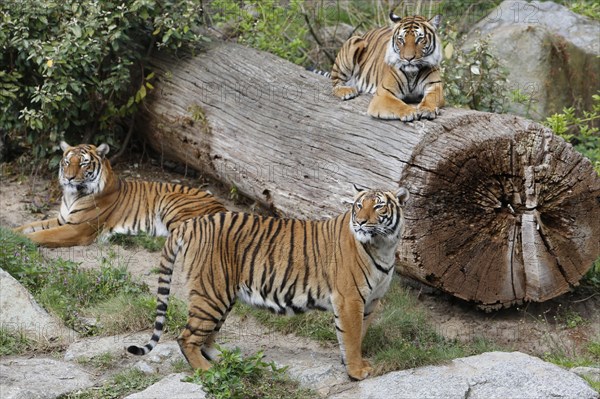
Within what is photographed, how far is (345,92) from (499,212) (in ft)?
6.45

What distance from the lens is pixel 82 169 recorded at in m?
9.05

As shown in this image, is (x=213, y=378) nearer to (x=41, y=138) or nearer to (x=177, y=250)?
(x=177, y=250)

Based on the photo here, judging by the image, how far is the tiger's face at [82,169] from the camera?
29.6ft

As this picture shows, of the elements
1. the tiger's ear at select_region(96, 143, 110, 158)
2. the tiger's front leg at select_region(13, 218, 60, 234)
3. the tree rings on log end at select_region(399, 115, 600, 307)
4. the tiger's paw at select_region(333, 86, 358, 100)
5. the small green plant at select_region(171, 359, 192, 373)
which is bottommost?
the tiger's front leg at select_region(13, 218, 60, 234)

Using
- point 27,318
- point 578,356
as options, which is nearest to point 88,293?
point 27,318

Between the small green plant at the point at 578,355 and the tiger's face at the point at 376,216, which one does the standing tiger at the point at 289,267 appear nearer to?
the tiger's face at the point at 376,216

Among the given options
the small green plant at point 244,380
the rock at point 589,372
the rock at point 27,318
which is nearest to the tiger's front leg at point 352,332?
the small green plant at point 244,380

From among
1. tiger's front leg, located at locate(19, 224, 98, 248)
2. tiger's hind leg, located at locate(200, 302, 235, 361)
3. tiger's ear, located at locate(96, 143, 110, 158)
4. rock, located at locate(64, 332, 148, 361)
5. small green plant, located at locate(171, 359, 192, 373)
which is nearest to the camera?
small green plant, located at locate(171, 359, 192, 373)

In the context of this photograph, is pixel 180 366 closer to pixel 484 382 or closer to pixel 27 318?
pixel 27 318

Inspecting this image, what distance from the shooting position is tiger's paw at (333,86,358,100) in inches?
326

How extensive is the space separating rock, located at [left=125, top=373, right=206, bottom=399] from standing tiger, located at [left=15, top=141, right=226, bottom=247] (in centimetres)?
310

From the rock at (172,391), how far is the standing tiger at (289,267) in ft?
0.84

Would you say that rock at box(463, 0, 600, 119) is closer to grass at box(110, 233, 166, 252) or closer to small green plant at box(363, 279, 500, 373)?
small green plant at box(363, 279, 500, 373)

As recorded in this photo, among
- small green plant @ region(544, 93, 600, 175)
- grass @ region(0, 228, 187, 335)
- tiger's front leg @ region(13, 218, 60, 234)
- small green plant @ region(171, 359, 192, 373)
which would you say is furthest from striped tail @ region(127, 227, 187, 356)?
Result: small green plant @ region(544, 93, 600, 175)
